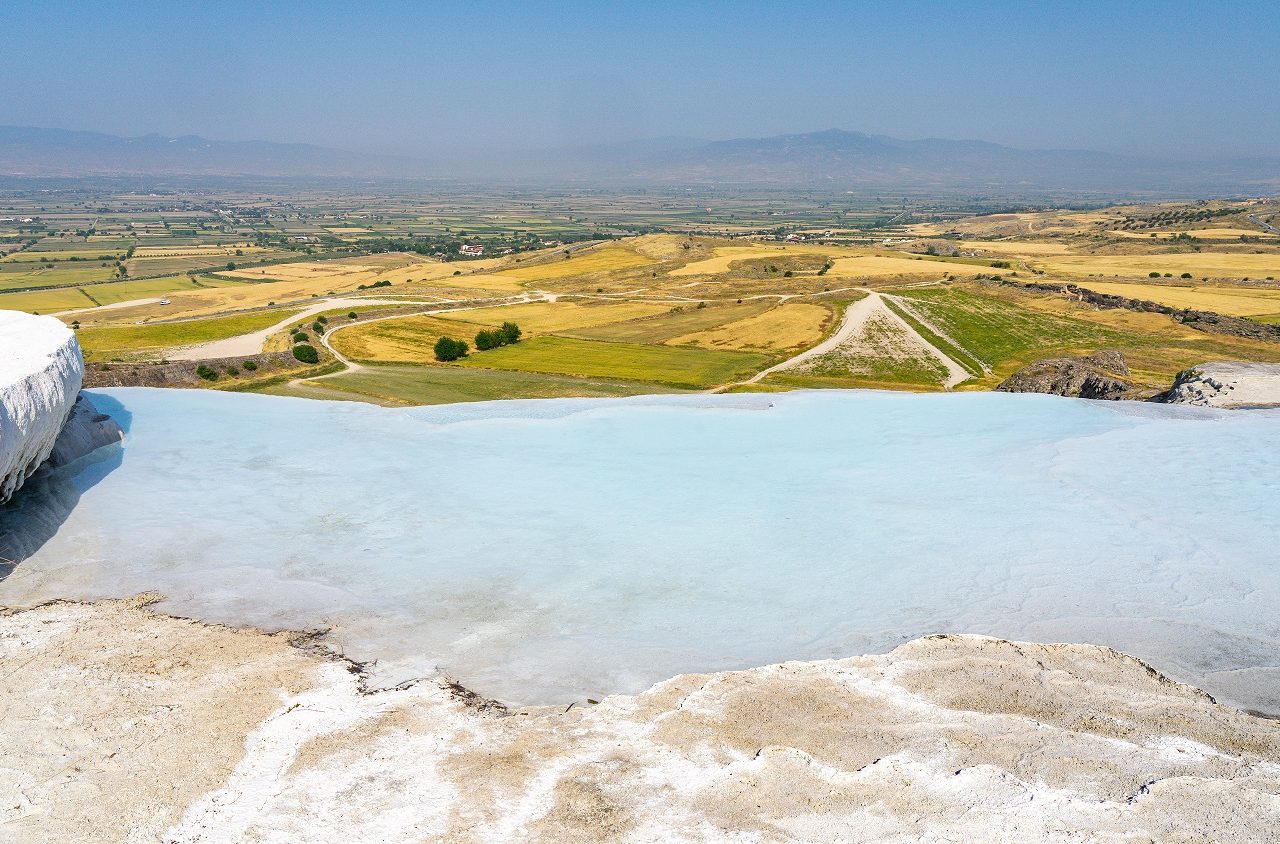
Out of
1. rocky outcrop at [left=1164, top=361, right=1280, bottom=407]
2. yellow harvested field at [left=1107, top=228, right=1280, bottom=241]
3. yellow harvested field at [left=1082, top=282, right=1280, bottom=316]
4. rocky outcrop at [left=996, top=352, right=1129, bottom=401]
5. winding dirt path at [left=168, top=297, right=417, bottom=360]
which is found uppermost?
yellow harvested field at [left=1107, top=228, right=1280, bottom=241]

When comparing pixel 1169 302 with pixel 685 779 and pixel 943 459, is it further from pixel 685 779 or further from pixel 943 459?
pixel 685 779

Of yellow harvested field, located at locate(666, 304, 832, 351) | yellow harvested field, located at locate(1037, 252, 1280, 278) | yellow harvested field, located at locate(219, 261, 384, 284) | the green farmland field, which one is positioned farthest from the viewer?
yellow harvested field, located at locate(219, 261, 384, 284)

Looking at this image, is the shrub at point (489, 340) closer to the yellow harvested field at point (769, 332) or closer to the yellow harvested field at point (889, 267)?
the yellow harvested field at point (769, 332)

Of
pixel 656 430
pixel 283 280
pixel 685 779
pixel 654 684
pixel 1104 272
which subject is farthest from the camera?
pixel 283 280

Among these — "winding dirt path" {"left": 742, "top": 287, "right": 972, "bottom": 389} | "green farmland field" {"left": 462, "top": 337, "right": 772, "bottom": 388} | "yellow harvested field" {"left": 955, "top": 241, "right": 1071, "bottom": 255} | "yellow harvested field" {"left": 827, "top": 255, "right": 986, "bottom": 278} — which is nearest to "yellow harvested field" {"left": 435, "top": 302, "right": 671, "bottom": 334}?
"green farmland field" {"left": 462, "top": 337, "right": 772, "bottom": 388}

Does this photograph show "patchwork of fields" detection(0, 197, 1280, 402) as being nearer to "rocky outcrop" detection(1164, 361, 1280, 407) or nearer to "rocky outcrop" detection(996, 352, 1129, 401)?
"rocky outcrop" detection(996, 352, 1129, 401)

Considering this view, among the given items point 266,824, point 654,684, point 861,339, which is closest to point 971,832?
point 654,684

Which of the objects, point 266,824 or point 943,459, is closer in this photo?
point 266,824
